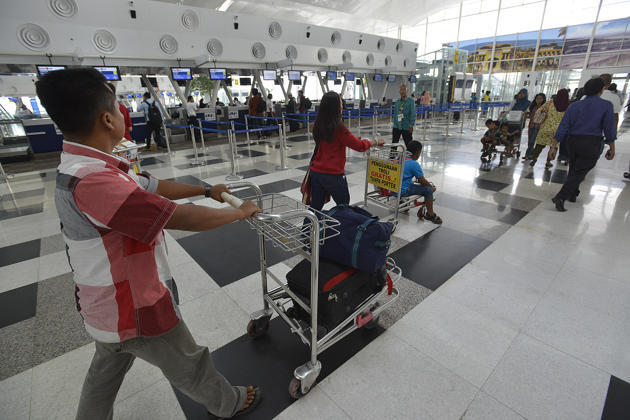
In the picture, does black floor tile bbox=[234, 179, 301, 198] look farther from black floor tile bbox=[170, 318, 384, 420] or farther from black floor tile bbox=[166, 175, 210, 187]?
black floor tile bbox=[170, 318, 384, 420]

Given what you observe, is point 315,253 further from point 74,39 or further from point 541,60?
point 541,60

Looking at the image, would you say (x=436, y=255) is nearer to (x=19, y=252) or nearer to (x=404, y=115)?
(x=404, y=115)

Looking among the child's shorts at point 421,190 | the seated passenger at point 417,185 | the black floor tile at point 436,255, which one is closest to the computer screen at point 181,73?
the seated passenger at point 417,185

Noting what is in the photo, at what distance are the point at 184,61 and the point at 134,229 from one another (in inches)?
476

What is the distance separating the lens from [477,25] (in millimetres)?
23172

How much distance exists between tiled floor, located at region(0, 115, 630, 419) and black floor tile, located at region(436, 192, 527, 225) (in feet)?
0.13

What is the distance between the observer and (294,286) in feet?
6.41

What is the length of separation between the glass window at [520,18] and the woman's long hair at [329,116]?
2496 cm

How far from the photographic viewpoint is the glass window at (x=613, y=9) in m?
16.6

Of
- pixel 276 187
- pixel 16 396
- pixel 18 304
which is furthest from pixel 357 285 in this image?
pixel 276 187

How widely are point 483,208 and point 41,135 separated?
42.7ft

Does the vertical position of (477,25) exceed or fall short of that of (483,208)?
it exceeds it

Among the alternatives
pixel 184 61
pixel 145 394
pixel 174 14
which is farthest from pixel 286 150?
pixel 145 394

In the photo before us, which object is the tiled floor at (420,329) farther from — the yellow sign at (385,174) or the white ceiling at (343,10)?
the white ceiling at (343,10)
